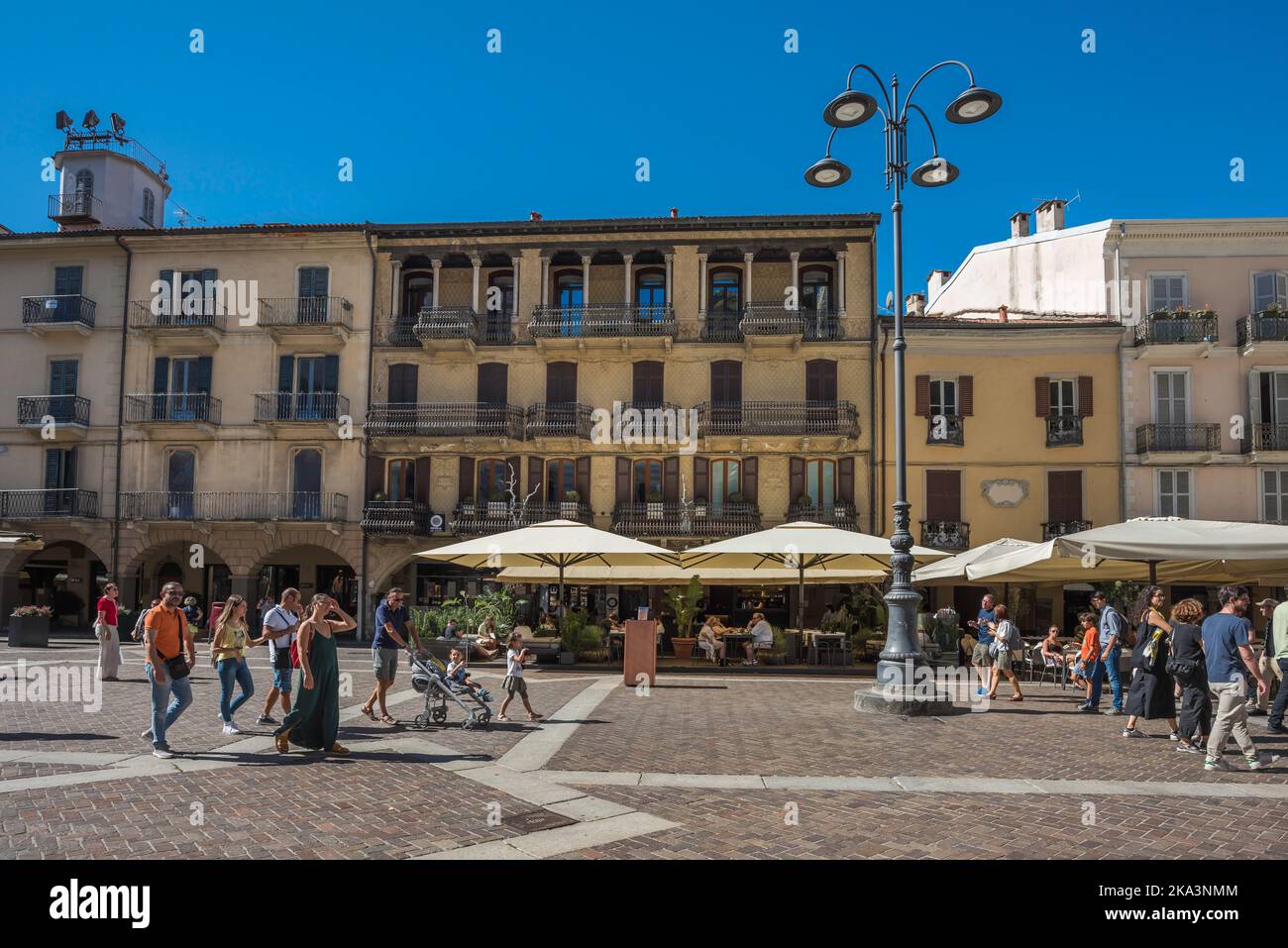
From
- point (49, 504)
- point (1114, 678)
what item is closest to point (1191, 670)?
point (1114, 678)

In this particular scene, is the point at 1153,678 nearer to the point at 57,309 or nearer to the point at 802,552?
the point at 802,552

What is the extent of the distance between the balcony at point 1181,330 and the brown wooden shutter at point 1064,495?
4541 mm

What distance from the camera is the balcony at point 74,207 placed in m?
34.5

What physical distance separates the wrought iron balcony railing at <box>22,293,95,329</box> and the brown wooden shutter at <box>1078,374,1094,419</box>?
32979mm

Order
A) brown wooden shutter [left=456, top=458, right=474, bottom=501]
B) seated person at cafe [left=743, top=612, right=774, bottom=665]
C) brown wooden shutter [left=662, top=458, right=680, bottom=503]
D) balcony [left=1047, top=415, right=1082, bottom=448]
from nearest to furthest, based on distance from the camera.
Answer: seated person at cafe [left=743, top=612, right=774, bottom=665] < balcony [left=1047, top=415, right=1082, bottom=448] < brown wooden shutter [left=662, top=458, right=680, bottom=503] < brown wooden shutter [left=456, top=458, right=474, bottom=501]

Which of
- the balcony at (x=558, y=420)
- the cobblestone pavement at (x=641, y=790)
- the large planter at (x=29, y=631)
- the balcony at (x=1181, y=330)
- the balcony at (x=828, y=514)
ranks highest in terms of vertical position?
the balcony at (x=1181, y=330)

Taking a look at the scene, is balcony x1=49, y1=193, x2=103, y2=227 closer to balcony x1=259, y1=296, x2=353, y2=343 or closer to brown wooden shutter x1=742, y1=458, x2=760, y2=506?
balcony x1=259, y1=296, x2=353, y2=343

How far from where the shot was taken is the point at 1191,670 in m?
9.01

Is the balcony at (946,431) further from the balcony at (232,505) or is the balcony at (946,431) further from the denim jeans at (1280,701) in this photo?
the balcony at (232,505)

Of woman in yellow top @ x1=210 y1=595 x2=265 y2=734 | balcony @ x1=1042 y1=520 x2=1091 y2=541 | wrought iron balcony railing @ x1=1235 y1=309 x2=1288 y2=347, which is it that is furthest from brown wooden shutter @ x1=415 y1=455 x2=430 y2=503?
wrought iron balcony railing @ x1=1235 y1=309 x2=1288 y2=347

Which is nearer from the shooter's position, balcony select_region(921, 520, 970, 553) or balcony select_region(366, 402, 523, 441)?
balcony select_region(921, 520, 970, 553)

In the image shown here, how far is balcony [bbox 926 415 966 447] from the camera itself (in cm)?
2786

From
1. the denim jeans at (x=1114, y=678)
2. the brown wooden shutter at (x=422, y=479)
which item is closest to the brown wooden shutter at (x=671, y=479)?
the brown wooden shutter at (x=422, y=479)

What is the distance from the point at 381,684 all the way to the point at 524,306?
20312 millimetres
